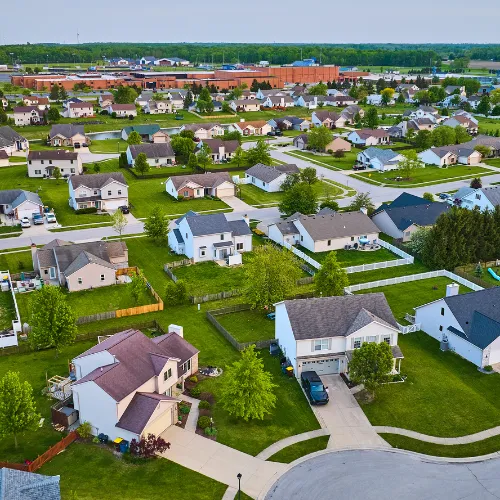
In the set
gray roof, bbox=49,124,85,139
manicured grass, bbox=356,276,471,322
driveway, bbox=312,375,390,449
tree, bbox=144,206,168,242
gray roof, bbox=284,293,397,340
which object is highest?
gray roof, bbox=49,124,85,139

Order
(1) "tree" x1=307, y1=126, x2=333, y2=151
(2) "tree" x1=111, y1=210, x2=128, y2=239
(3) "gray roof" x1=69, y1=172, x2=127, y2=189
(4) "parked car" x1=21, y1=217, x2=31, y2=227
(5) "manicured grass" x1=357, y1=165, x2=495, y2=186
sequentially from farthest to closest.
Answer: (1) "tree" x1=307, y1=126, x2=333, y2=151 < (5) "manicured grass" x1=357, y1=165, x2=495, y2=186 < (3) "gray roof" x1=69, y1=172, x2=127, y2=189 < (4) "parked car" x1=21, y1=217, x2=31, y2=227 < (2) "tree" x1=111, y1=210, x2=128, y2=239

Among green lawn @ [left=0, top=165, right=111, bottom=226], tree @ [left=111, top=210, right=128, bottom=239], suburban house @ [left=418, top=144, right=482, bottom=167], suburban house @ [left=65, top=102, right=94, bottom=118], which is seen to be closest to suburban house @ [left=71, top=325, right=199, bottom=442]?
tree @ [left=111, top=210, right=128, bottom=239]

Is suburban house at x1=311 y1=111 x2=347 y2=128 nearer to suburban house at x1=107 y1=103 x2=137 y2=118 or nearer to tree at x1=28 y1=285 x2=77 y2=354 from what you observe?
suburban house at x1=107 y1=103 x2=137 y2=118

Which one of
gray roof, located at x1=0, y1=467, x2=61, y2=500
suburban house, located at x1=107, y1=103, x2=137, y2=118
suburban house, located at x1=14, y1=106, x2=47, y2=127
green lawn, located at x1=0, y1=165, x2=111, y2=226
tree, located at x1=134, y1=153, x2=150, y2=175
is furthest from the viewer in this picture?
suburban house, located at x1=107, y1=103, x2=137, y2=118

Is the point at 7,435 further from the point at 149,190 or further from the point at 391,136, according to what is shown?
the point at 391,136

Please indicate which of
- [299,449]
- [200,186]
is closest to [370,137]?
[200,186]

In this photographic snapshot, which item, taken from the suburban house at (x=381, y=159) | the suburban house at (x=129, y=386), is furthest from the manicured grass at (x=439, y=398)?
the suburban house at (x=381, y=159)

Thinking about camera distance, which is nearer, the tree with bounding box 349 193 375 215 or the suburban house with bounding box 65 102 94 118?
the tree with bounding box 349 193 375 215
